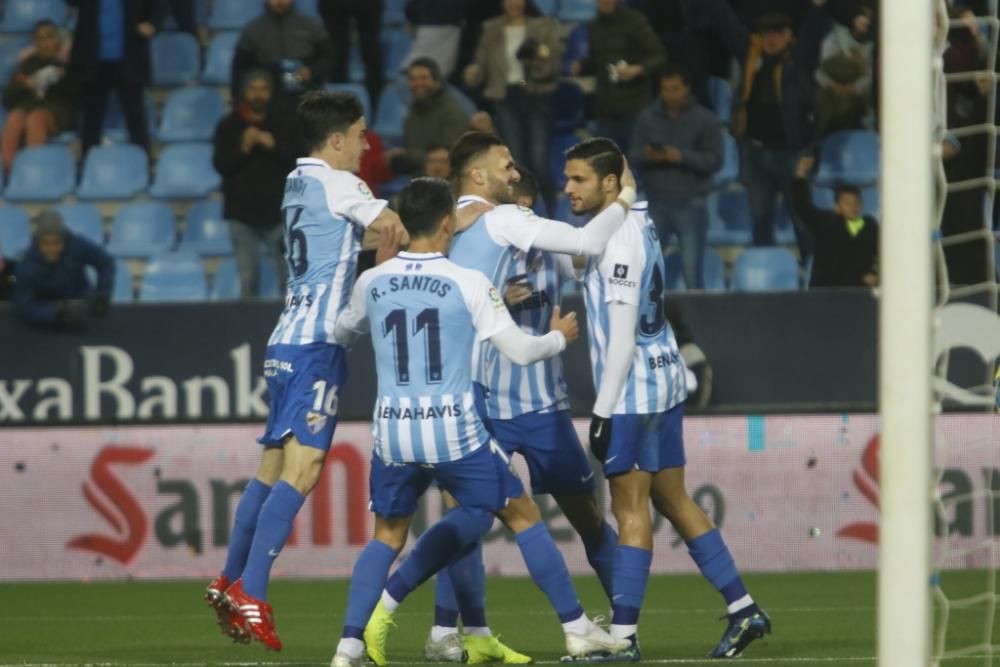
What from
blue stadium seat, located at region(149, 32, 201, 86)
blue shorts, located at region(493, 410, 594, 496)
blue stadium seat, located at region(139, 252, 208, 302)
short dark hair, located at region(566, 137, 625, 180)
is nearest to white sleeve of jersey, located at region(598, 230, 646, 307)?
short dark hair, located at region(566, 137, 625, 180)

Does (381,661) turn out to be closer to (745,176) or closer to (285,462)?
(285,462)

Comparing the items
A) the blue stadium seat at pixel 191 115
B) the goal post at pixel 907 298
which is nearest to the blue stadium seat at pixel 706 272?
the blue stadium seat at pixel 191 115

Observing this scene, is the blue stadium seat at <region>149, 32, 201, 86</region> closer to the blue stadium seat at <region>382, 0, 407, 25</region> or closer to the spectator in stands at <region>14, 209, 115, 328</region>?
the blue stadium seat at <region>382, 0, 407, 25</region>

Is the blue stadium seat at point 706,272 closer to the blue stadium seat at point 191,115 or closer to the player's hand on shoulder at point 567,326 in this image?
the blue stadium seat at point 191,115

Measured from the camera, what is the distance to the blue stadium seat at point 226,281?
41.4 ft

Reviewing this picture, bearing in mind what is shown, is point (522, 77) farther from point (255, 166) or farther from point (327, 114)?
point (327, 114)

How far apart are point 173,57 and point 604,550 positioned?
8277 mm

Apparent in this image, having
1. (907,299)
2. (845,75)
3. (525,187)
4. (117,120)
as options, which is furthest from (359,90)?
(907,299)

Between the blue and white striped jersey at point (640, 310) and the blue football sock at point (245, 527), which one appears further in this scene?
the blue football sock at point (245, 527)

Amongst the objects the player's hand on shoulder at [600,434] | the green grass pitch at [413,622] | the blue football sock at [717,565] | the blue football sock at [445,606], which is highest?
the player's hand on shoulder at [600,434]

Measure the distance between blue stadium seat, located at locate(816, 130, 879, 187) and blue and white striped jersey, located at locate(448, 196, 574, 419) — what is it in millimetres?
6055

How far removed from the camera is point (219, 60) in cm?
1430

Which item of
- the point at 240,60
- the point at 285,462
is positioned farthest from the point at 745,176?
the point at 285,462

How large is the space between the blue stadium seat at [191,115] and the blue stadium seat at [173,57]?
22cm
